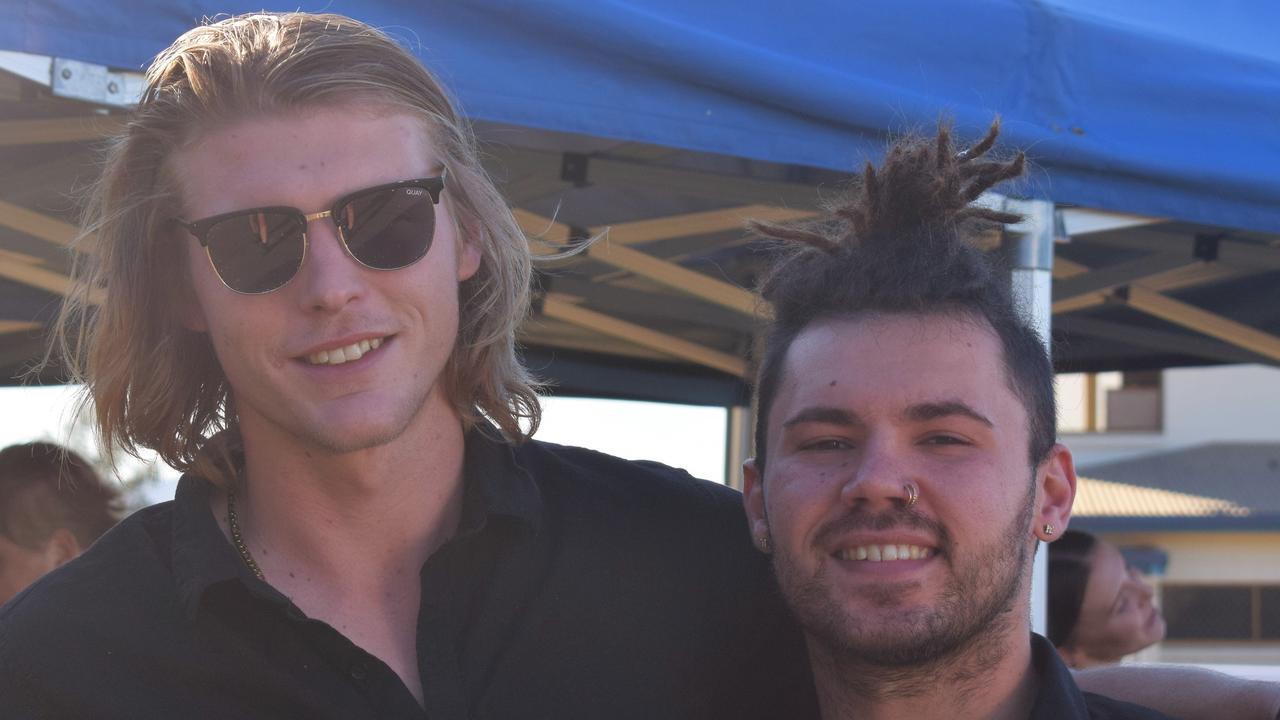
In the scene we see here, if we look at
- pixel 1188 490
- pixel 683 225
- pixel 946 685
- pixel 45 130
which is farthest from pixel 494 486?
pixel 1188 490

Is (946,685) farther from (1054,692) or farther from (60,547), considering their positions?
(60,547)

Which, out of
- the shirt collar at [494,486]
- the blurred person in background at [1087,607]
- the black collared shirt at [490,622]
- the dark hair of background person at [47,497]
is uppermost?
the shirt collar at [494,486]

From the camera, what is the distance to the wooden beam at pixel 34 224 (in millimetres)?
3123

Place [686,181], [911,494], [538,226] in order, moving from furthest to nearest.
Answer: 1. [538,226]
2. [686,181]
3. [911,494]

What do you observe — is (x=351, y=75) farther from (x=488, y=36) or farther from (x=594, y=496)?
(x=594, y=496)

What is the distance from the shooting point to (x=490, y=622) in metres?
1.76

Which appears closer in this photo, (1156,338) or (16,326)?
(16,326)

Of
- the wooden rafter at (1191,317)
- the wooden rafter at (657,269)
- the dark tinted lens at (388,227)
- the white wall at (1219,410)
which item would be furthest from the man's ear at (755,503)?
the white wall at (1219,410)

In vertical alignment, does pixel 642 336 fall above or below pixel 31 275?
below

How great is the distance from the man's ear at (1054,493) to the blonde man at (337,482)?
38cm

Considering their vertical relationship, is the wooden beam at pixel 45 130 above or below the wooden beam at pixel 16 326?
above

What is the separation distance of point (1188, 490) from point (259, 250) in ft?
70.2

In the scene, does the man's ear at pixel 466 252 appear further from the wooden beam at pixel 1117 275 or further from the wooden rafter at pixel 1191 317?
the wooden rafter at pixel 1191 317

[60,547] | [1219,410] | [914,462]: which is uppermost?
[914,462]
